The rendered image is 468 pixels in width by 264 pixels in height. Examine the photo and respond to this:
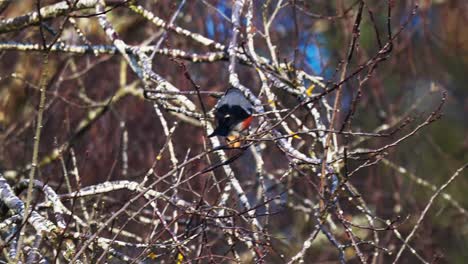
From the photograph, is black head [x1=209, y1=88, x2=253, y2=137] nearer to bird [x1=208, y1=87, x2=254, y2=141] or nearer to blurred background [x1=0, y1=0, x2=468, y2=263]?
bird [x1=208, y1=87, x2=254, y2=141]

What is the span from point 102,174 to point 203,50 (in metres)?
1.65

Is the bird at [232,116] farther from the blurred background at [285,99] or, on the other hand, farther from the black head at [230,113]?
the blurred background at [285,99]

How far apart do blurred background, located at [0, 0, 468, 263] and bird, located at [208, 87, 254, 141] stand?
222 cm

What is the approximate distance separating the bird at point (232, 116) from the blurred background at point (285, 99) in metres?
2.22

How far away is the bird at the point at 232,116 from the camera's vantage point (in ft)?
12.6

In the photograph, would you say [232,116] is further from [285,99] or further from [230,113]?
[285,99]

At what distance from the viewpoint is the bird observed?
383 cm

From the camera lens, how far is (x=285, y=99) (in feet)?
24.2

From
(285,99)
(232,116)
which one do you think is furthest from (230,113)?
(285,99)

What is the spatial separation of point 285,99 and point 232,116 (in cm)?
357

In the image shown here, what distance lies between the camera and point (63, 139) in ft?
26.1

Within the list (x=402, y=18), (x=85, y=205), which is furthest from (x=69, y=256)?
(x=402, y=18)

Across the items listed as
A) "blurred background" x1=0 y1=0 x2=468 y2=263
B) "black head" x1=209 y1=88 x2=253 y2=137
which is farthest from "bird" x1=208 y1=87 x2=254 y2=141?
"blurred background" x1=0 y1=0 x2=468 y2=263

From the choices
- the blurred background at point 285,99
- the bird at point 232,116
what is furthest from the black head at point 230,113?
the blurred background at point 285,99
